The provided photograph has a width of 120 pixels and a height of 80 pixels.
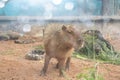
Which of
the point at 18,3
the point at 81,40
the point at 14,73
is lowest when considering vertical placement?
the point at 14,73

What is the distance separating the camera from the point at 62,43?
750 cm

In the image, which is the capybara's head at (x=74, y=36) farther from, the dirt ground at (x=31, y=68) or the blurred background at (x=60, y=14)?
the blurred background at (x=60, y=14)

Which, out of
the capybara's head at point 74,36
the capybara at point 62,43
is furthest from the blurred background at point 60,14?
the capybara's head at point 74,36

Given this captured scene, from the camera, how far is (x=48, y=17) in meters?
12.8

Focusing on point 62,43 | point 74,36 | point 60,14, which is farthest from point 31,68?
point 60,14

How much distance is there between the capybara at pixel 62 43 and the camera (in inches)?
283

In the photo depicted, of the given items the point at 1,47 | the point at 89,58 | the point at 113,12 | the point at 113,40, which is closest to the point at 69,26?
the point at 89,58

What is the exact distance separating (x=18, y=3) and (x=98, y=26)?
8.79ft

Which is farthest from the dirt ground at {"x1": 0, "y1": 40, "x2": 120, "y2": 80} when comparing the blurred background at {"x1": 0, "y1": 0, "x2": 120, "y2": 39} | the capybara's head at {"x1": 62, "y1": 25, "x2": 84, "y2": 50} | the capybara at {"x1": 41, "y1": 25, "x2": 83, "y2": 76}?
the blurred background at {"x1": 0, "y1": 0, "x2": 120, "y2": 39}

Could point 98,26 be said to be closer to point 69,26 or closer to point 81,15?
point 81,15

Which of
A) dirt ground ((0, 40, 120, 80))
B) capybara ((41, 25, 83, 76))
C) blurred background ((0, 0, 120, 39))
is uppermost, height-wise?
blurred background ((0, 0, 120, 39))

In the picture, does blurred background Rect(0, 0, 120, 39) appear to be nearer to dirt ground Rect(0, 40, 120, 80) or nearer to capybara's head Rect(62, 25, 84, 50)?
dirt ground Rect(0, 40, 120, 80)

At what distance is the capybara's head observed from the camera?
7.11 meters

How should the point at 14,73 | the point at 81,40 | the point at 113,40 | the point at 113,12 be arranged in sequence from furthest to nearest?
the point at 113,12 < the point at 113,40 < the point at 14,73 < the point at 81,40
